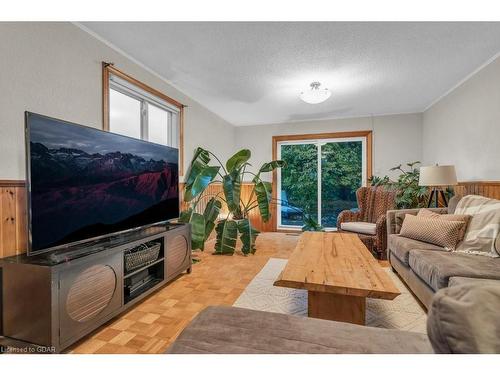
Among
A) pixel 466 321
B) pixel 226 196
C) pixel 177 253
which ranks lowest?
pixel 177 253

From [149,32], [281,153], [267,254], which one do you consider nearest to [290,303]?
[267,254]

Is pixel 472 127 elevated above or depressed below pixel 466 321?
above

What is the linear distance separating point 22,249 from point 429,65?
3.97 meters

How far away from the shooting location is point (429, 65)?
8.84 feet

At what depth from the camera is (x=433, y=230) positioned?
7.35 ft

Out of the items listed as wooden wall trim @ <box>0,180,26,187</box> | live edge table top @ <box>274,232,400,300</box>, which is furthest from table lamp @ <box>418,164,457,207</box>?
wooden wall trim @ <box>0,180,26,187</box>

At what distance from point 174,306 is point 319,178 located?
380 centimetres

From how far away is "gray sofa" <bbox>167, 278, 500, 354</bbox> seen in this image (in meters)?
0.53

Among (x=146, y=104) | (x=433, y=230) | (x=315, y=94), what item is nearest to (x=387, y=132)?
(x=315, y=94)

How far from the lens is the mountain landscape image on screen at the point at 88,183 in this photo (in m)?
1.45

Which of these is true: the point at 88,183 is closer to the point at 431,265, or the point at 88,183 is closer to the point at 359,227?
the point at 431,265

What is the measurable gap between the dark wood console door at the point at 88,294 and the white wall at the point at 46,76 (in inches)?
31.3

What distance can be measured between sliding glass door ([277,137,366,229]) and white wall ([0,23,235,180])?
11.3 feet

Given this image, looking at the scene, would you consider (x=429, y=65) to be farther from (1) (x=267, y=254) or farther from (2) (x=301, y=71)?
(1) (x=267, y=254)
